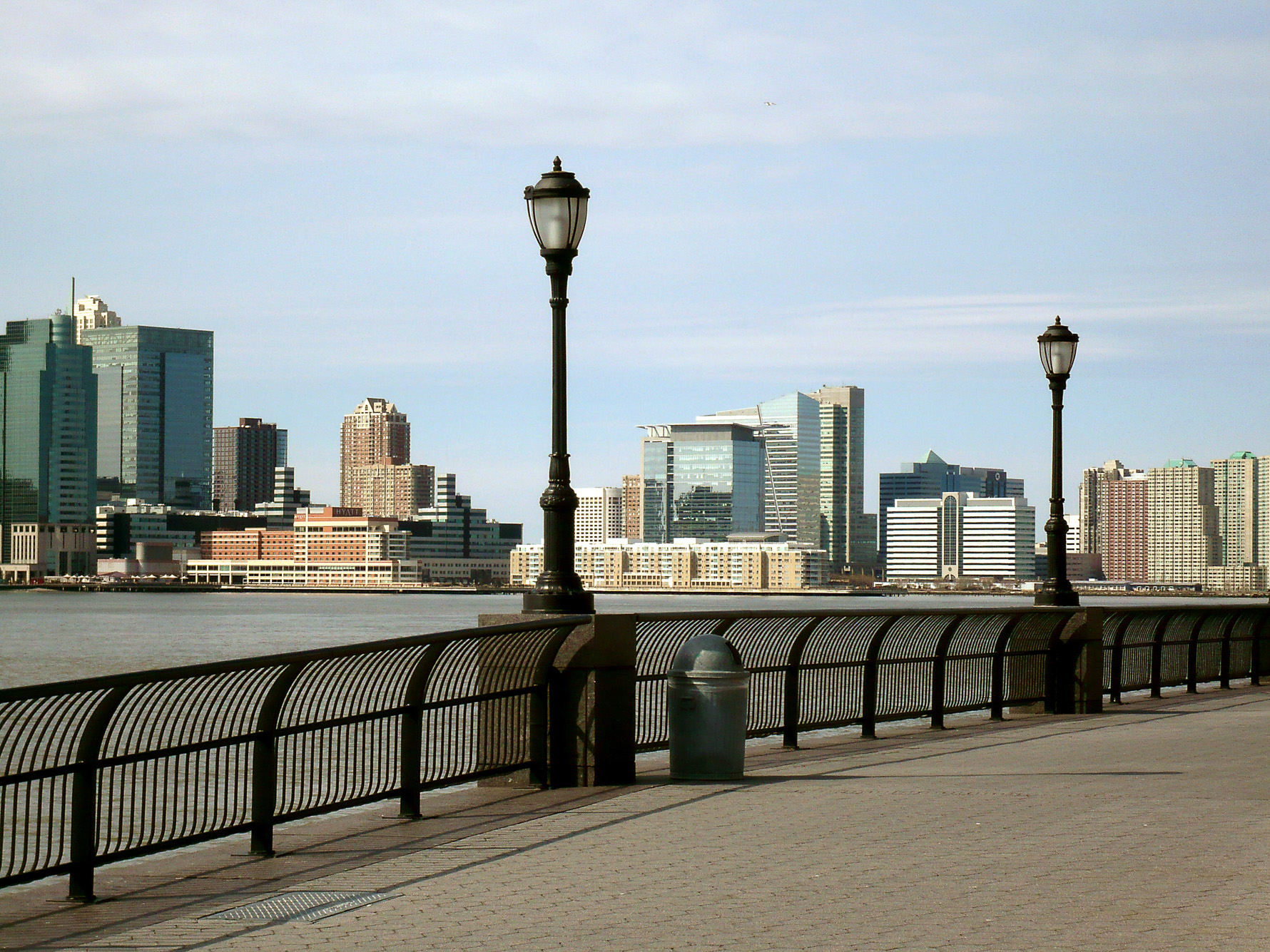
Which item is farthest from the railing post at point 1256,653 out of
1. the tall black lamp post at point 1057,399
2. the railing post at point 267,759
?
the railing post at point 267,759

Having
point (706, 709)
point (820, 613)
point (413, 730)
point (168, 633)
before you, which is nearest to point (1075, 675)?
point (820, 613)

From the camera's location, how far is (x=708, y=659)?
12562 mm

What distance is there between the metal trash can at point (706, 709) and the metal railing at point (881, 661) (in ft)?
2.21

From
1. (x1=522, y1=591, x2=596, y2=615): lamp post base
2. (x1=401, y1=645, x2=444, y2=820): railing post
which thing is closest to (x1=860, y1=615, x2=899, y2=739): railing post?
(x1=522, y1=591, x2=596, y2=615): lamp post base

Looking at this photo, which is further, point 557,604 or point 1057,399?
point 1057,399

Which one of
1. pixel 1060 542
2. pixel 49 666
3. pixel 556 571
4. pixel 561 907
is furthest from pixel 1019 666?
pixel 49 666

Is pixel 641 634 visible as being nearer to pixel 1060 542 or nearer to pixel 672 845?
pixel 672 845

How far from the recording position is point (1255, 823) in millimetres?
10570

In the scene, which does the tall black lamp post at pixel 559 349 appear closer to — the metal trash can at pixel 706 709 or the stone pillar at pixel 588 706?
the stone pillar at pixel 588 706

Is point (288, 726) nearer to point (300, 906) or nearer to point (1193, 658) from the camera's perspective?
point (300, 906)

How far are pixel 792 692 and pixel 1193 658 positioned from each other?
12.6m

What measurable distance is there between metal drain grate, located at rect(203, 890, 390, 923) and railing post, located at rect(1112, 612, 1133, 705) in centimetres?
1630

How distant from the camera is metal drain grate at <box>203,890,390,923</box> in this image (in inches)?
309

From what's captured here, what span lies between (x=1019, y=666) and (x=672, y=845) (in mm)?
11079
